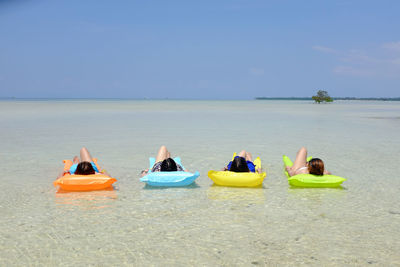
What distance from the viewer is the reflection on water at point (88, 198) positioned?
22.4ft

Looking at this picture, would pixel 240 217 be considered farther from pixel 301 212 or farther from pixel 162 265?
pixel 162 265

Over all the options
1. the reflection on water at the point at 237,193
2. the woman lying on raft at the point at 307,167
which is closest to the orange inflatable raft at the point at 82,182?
the reflection on water at the point at 237,193

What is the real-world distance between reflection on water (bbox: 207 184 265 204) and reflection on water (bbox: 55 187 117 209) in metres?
2.14

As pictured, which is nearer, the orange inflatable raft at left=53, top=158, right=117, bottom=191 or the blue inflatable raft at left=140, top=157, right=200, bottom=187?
the orange inflatable raft at left=53, top=158, right=117, bottom=191

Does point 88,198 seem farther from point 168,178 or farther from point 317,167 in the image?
point 317,167

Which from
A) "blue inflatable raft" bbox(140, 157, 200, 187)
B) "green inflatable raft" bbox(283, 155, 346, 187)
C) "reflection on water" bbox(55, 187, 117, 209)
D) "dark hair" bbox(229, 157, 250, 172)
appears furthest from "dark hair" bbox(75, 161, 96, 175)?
"green inflatable raft" bbox(283, 155, 346, 187)

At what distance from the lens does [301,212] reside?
6.48 metres

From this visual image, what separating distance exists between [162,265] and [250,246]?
132 cm

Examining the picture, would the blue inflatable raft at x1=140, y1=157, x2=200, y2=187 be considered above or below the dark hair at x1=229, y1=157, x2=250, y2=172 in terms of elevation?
below

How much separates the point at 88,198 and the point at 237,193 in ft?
10.4

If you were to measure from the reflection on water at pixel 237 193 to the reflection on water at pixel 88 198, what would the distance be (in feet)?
7.01

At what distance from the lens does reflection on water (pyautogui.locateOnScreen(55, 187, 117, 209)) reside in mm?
6836

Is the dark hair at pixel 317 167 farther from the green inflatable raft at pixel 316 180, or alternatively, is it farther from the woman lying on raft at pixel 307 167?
the green inflatable raft at pixel 316 180

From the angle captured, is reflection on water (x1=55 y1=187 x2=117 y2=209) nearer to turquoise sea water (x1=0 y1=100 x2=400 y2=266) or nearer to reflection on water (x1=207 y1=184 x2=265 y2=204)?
turquoise sea water (x1=0 y1=100 x2=400 y2=266)
